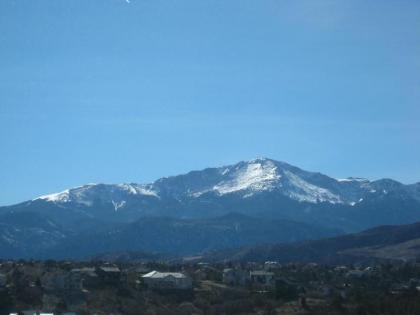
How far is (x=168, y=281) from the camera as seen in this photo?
9850 cm

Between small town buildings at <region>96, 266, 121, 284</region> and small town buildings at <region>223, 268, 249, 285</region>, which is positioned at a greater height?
small town buildings at <region>96, 266, 121, 284</region>

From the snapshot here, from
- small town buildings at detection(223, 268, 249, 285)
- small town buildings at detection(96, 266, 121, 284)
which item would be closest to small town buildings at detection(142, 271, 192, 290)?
small town buildings at detection(96, 266, 121, 284)

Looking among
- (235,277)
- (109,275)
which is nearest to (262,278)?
(235,277)

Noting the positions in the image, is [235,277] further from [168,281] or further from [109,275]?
[109,275]

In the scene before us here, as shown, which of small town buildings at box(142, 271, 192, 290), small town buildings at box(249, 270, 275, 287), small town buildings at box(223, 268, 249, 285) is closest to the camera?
small town buildings at box(142, 271, 192, 290)

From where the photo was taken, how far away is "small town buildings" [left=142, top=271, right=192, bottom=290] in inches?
3816

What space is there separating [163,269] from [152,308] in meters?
39.4

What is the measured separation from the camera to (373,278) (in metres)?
120

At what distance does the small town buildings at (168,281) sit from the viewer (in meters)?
96.9

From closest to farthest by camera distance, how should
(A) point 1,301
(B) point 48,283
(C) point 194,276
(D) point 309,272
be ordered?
(A) point 1,301
(B) point 48,283
(C) point 194,276
(D) point 309,272

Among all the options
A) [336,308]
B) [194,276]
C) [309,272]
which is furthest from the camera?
[309,272]

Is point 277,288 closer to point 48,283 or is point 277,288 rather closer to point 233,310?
point 233,310

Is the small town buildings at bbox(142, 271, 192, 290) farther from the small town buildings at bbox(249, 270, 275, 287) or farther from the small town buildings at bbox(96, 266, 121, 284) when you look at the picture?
the small town buildings at bbox(249, 270, 275, 287)

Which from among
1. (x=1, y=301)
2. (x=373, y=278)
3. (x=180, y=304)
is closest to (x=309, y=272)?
(x=373, y=278)
